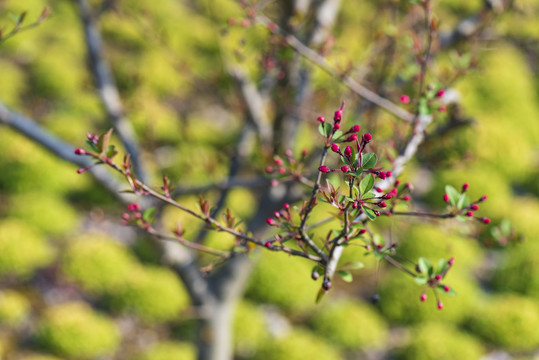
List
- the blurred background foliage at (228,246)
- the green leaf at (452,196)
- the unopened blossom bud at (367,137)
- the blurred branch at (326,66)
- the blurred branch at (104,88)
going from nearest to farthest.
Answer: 1. the unopened blossom bud at (367,137)
2. the green leaf at (452,196)
3. the blurred branch at (326,66)
4. the blurred branch at (104,88)
5. the blurred background foliage at (228,246)

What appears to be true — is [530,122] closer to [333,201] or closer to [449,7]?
[449,7]

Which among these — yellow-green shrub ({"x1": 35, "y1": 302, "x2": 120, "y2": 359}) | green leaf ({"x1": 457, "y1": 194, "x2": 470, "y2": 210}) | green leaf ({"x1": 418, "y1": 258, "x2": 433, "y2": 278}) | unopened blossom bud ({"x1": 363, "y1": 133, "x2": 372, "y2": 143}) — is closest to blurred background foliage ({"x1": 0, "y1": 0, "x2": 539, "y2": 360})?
yellow-green shrub ({"x1": 35, "y1": 302, "x2": 120, "y2": 359})

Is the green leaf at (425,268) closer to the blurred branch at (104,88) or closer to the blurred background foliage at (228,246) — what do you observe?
the blurred background foliage at (228,246)

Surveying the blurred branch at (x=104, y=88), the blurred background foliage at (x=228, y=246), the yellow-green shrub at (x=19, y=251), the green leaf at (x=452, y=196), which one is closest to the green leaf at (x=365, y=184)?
the green leaf at (x=452, y=196)

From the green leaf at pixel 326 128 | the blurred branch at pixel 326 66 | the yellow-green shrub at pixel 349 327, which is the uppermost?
the yellow-green shrub at pixel 349 327

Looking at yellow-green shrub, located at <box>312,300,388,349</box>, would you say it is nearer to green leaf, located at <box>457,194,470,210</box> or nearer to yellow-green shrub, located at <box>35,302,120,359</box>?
yellow-green shrub, located at <box>35,302,120,359</box>

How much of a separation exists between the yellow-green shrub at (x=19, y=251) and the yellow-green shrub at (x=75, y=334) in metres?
0.80

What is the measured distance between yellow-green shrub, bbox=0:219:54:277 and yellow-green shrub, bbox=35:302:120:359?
0.80 m

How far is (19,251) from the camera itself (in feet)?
21.3

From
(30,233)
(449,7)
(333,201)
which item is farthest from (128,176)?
(449,7)

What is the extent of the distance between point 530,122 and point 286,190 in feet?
31.1

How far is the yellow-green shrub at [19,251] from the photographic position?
644 centimetres

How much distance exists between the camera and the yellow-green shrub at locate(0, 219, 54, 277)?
6.44 meters

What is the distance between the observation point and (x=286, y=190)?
3.84 m
